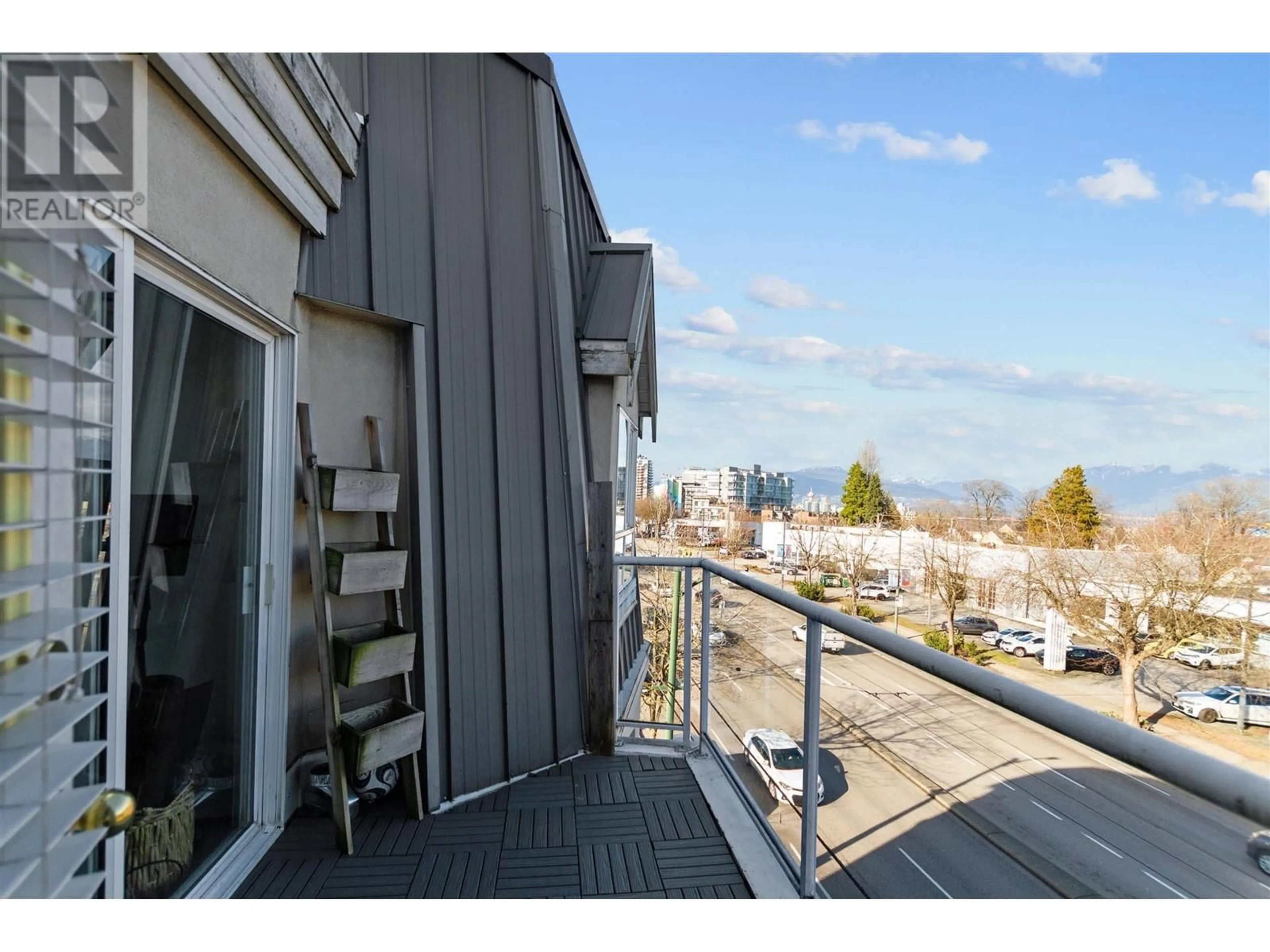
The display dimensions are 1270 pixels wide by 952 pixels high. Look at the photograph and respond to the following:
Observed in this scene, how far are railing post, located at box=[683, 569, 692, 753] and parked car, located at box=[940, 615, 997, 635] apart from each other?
59.6 feet

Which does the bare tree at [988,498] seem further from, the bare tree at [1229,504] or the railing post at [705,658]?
the railing post at [705,658]

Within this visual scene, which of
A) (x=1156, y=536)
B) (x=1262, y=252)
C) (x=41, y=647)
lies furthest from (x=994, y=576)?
(x=41, y=647)

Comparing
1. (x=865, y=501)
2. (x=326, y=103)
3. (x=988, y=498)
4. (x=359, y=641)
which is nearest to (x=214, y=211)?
(x=326, y=103)

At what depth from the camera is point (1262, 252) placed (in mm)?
23078

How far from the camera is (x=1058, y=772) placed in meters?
1.06

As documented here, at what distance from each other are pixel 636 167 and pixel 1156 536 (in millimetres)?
15145

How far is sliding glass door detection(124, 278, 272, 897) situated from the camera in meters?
1.66

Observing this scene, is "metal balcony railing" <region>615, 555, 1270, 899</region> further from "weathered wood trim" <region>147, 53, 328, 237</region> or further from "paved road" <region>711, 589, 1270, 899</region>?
"weathered wood trim" <region>147, 53, 328, 237</region>

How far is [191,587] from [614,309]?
2.71 m

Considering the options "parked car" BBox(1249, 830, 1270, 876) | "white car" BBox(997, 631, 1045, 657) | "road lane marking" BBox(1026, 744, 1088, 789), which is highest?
"parked car" BBox(1249, 830, 1270, 876)

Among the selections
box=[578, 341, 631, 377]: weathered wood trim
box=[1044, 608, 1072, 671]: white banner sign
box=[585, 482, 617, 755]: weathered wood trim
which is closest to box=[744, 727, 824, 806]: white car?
box=[585, 482, 617, 755]: weathered wood trim

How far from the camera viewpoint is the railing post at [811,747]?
6.05ft
